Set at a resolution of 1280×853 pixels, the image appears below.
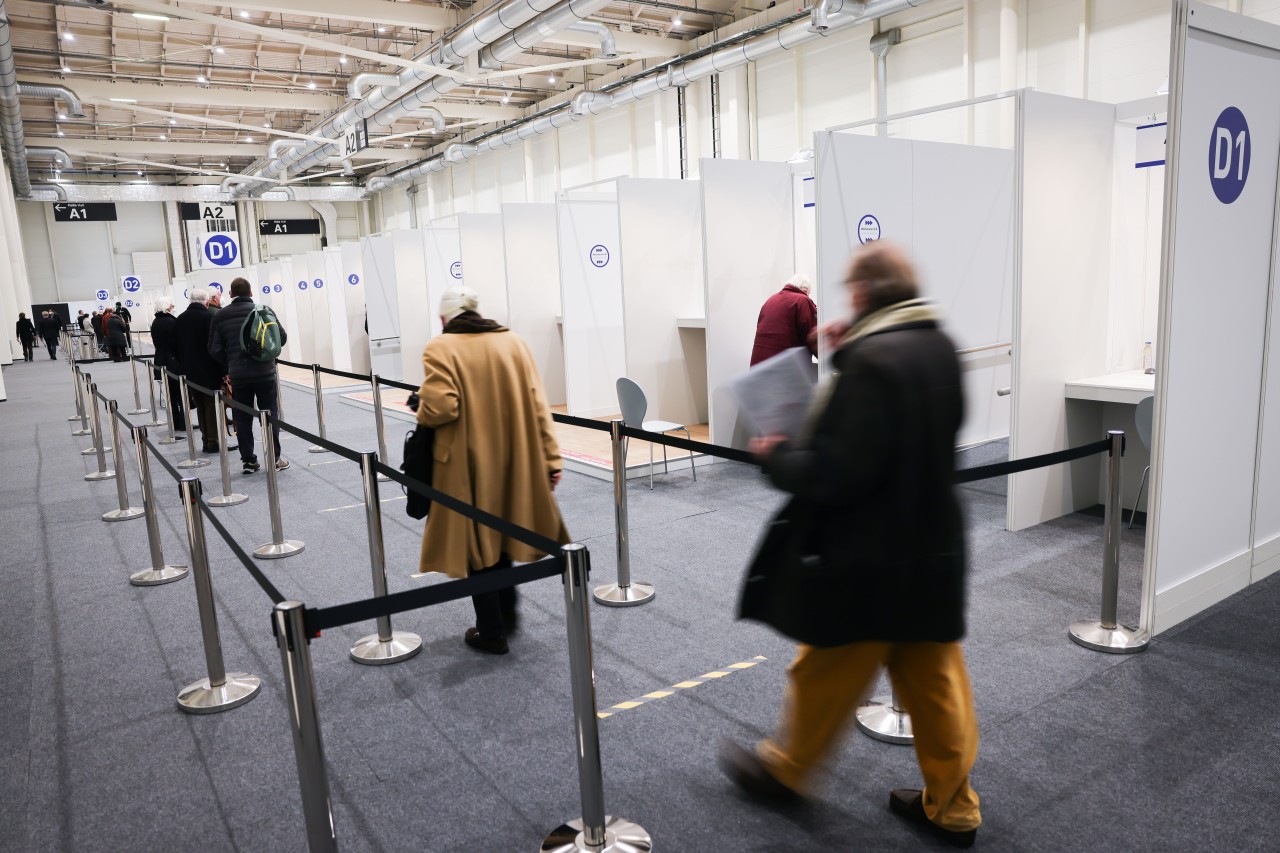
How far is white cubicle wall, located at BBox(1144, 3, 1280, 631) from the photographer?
308 centimetres

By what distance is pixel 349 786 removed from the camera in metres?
2.55

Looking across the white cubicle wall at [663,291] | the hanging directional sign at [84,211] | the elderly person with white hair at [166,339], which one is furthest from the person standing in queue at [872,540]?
A: the hanging directional sign at [84,211]

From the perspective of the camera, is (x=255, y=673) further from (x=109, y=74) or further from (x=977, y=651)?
(x=109, y=74)

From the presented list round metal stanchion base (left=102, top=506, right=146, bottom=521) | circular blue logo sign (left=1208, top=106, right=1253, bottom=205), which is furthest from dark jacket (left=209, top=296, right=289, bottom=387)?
circular blue logo sign (left=1208, top=106, right=1253, bottom=205)

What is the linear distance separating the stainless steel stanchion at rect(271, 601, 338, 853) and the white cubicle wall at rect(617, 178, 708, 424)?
5597 millimetres

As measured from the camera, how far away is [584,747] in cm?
214

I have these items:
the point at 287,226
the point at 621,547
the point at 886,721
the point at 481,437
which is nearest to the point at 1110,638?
the point at 886,721

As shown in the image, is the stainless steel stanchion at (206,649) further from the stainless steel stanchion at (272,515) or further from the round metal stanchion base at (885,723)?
the round metal stanchion base at (885,723)

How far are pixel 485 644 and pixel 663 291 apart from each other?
4639mm

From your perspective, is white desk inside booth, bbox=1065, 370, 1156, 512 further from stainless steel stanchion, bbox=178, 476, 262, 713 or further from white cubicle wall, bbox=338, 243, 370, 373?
white cubicle wall, bbox=338, 243, 370, 373

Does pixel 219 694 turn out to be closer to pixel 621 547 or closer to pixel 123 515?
pixel 621 547

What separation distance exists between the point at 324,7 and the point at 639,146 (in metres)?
5.91

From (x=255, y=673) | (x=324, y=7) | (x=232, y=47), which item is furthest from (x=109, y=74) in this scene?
(x=255, y=673)

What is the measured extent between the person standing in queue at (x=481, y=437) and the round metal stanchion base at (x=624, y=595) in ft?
2.25
